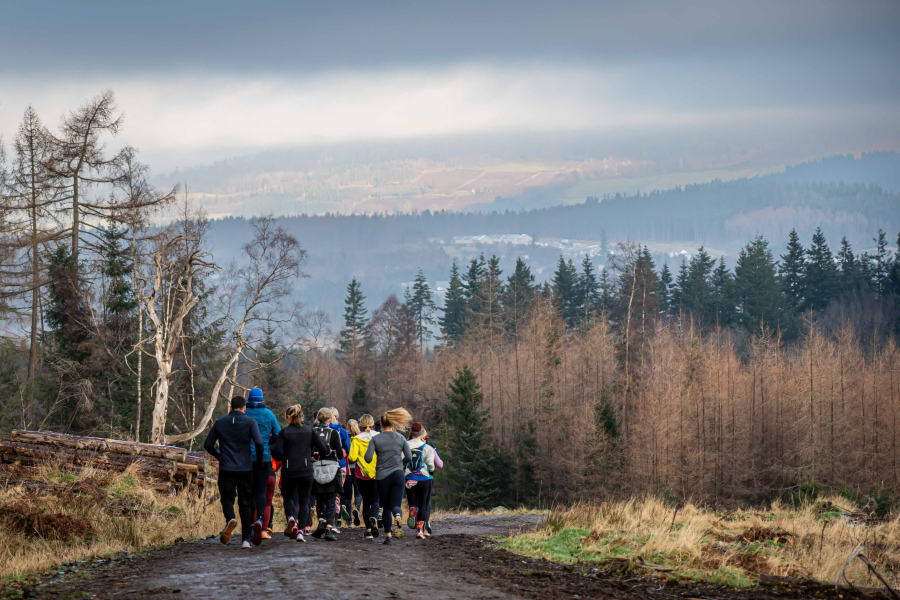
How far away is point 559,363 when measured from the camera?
69.4 metres

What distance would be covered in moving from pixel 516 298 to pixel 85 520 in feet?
260

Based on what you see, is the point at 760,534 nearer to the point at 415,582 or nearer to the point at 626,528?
the point at 626,528

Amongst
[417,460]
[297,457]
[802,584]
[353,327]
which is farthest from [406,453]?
[353,327]

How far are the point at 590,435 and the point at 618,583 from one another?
45127 mm

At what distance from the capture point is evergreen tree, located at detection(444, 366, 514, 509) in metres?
49.5

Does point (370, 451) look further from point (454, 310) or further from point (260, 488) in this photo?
point (454, 310)

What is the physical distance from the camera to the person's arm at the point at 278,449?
10328mm

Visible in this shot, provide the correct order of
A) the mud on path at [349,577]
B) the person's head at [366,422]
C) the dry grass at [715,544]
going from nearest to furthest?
the mud on path at [349,577] → the dry grass at [715,544] → the person's head at [366,422]

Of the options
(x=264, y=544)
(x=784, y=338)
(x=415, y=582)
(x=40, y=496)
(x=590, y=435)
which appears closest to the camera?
(x=415, y=582)

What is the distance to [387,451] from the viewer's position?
10789 mm

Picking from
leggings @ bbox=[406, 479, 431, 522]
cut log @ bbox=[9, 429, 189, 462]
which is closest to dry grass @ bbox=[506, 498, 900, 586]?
leggings @ bbox=[406, 479, 431, 522]

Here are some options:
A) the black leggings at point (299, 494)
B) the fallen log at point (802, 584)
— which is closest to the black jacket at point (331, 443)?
the black leggings at point (299, 494)

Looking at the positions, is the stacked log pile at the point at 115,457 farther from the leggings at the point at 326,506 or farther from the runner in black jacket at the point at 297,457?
the runner in black jacket at the point at 297,457

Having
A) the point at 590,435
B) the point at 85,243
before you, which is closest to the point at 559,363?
the point at 590,435
